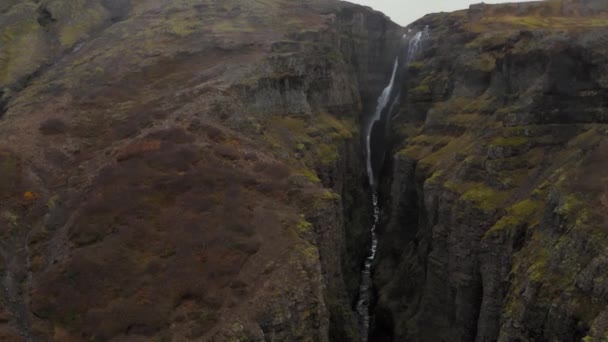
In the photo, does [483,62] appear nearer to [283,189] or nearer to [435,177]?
[435,177]

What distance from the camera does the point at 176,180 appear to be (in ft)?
177

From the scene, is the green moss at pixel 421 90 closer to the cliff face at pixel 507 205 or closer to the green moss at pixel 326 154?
the cliff face at pixel 507 205

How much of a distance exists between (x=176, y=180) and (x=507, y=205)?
3365 centimetres

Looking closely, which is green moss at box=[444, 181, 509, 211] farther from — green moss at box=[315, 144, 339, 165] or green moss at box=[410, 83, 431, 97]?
green moss at box=[410, 83, 431, 97]

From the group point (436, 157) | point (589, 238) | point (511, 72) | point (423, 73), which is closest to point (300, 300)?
point (589, 238)

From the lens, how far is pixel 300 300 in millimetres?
40594

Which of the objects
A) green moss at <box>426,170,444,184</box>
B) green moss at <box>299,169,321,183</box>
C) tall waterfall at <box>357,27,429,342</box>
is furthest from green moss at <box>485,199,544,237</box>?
tall waterfall at <box>357,27,429,342</box>

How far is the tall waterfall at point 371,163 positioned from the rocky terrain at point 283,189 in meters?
2.39

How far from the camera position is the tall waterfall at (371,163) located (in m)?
74.6

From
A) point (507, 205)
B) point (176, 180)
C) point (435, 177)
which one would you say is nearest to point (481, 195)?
point (507, 205)

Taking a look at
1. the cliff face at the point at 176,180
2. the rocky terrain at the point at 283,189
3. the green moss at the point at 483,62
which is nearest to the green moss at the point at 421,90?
the rocky terrain at the point at 283,189

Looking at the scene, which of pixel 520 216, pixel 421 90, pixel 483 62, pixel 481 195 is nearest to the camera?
pixel 520 216

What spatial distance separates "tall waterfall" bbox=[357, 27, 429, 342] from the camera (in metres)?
74.6

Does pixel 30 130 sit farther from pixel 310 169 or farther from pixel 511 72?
pixel 511 72
